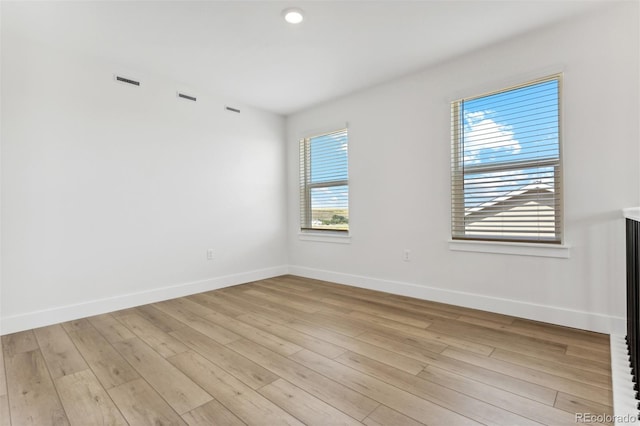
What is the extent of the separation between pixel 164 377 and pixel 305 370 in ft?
2.64

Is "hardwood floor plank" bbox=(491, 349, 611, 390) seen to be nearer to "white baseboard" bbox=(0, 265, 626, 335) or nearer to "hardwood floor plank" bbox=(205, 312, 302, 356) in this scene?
"white baseboard" bbox=(0, 265, 626, 335)

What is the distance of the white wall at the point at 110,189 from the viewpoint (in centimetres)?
257

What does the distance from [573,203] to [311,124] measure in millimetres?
3081

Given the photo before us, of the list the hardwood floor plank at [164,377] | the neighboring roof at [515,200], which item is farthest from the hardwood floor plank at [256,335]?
the neighboring roof at [515,200]

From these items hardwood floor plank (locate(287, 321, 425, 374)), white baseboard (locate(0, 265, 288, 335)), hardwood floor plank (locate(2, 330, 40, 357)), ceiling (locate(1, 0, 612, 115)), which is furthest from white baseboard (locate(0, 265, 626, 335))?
ceiling (locate(1, 0, 612, 115))

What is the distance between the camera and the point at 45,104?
269 centimetres

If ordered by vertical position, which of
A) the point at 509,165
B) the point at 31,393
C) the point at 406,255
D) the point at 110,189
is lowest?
the point at 31,393

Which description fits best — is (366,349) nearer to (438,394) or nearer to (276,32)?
(438,394)

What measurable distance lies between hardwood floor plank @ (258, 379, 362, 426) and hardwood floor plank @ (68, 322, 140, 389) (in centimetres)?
84

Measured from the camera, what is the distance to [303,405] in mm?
1503

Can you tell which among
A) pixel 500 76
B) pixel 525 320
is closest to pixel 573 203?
pixel 525 320

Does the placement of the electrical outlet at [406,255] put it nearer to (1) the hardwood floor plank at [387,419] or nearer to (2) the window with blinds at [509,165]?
(2) the window with blinds at [509,165]

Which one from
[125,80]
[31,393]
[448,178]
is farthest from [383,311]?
[125,80]

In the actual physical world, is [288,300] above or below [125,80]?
below
